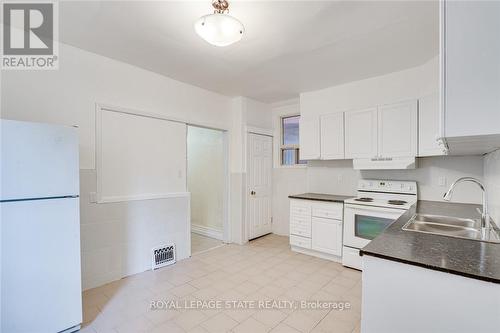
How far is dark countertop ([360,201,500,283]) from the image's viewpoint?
102cm

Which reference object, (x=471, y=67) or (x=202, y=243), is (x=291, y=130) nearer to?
(x=202, y=243)

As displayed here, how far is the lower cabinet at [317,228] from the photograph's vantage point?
3244 millimetres

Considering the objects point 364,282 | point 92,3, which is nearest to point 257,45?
point 92,3

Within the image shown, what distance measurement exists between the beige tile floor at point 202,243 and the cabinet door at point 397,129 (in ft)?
9.89

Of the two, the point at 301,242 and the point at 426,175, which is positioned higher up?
the point at 426,175

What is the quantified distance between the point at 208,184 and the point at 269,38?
125 inches

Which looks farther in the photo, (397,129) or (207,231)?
(207,231)

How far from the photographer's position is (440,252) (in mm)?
1224

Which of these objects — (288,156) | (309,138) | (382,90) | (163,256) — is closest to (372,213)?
(309,138)

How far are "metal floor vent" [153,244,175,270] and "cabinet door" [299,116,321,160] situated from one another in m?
2.47

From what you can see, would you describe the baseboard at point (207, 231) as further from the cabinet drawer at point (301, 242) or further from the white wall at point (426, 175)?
the white wall at point (426, 175)

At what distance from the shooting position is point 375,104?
326 cm

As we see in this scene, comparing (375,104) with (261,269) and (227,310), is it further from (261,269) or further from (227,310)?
(227,310)

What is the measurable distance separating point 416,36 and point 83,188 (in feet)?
12.3
